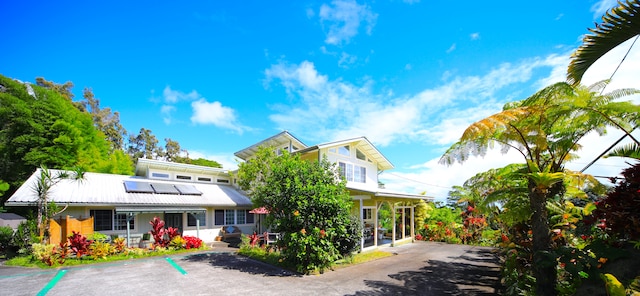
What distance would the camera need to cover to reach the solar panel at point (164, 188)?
1795 cm

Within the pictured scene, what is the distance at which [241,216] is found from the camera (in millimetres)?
21000

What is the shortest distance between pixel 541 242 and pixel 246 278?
351 inches

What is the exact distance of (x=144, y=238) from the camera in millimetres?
16047

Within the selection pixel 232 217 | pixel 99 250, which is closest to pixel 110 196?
pixel 99 250

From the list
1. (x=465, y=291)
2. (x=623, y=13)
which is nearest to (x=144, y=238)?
(x=465, y=291)

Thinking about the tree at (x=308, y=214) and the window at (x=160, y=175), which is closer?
the tree at (x=308, y=214)

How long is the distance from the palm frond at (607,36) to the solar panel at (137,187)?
67.4 ft

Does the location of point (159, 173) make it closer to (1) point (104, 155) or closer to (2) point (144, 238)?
(2) point (144, 238)

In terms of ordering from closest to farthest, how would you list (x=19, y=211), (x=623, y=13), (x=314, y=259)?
1. (x=623, y=13)
2. (x=314, y=259)
3. (x=19, y=211)

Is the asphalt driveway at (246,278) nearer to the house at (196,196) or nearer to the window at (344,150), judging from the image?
the house at (196,196)

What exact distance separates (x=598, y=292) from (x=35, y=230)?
A: 20.4 metres

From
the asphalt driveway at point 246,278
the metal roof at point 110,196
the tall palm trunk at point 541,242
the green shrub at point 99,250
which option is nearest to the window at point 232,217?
the metal roof at point 110,196

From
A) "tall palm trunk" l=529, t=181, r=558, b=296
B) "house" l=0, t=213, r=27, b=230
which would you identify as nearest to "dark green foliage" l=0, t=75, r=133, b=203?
"house" l=0, t=213, r=27, b=230

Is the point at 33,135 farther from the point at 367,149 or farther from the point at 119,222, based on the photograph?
the point at 367,149
